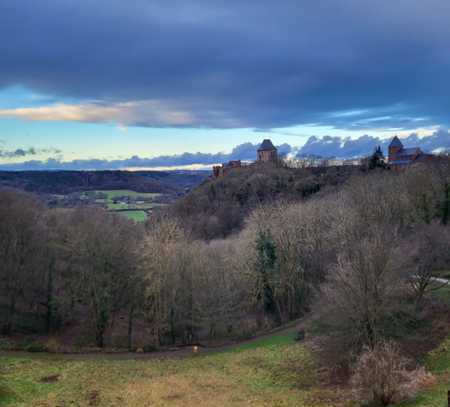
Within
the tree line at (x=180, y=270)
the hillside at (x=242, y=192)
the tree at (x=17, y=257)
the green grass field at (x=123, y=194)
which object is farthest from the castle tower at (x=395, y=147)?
the tree at (x=17, y=257)

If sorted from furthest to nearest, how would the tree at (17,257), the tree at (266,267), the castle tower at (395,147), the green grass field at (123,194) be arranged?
the green grass field at (123,194) < the castle tower at (395,147) < the tree at (266,267) < the tree at (17,257)

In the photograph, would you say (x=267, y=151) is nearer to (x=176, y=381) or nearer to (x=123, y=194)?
(x=123, y=194)

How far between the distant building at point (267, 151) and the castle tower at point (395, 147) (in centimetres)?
4151

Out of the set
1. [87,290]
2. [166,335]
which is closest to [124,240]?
[87,290]

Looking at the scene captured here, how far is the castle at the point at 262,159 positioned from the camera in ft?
488

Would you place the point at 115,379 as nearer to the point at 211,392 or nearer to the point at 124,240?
the point at 211,392

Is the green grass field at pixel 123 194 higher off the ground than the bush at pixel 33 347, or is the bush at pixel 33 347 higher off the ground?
the green grass field at pixel 123 194

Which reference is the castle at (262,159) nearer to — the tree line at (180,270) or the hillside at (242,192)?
the hillside at (242,192)

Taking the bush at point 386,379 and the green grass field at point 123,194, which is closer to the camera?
the bush at point 386,379

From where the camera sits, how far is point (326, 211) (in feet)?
152

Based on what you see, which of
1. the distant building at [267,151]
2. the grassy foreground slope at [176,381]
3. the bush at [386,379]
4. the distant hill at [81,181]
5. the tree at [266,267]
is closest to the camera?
the bush at [386,379]

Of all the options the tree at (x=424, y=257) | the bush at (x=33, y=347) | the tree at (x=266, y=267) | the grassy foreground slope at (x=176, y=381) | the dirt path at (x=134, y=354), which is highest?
the tree at (x=424, y=257)

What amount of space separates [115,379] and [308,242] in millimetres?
23195

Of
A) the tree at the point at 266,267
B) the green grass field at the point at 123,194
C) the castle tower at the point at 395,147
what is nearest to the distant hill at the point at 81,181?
the green grass field at the point at 123,194
